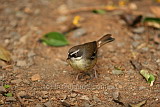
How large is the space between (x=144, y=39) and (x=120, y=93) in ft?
8.96

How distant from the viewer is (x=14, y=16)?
8.92 meters

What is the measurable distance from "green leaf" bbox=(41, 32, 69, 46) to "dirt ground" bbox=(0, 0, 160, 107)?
0.44 feet

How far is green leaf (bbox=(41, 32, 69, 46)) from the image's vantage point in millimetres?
7559

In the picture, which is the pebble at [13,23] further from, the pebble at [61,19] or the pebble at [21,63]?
the pebble at [21,63]

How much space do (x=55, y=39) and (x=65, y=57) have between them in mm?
810

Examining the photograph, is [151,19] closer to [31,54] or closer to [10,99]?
[31,54]

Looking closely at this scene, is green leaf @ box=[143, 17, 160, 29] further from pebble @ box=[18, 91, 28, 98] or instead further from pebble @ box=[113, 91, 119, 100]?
pebble @ box=[18, 91, 28, 98]

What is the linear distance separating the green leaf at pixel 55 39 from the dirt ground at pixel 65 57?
0.44 ft

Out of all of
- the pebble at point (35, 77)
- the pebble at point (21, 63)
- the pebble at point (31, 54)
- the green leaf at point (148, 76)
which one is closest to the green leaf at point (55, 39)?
the pebble at point (31, 54)

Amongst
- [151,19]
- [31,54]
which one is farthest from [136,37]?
[31,54]

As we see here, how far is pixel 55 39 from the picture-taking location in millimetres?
7680

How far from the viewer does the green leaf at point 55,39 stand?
24.8 feet

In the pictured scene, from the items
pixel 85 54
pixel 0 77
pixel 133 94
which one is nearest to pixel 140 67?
pixel 133 94

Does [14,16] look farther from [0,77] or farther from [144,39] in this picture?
[144,39]
